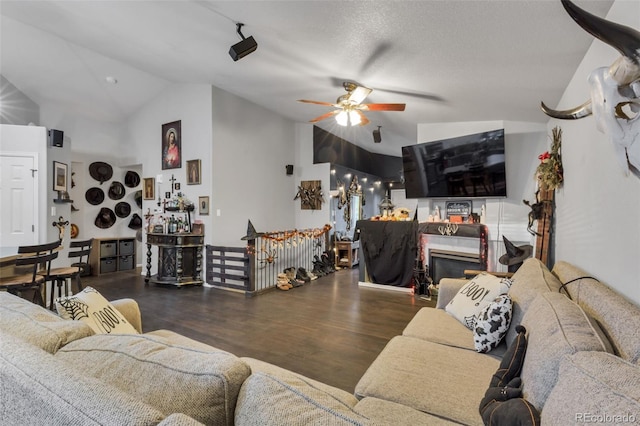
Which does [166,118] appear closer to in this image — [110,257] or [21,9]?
[21,9]

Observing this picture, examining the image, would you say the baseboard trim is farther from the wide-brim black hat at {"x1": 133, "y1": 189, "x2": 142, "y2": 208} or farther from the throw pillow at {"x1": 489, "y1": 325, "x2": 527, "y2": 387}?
the wide-brim black hat at {"x1": 133, "y1": 189, "x2": 142, "y2": 208}

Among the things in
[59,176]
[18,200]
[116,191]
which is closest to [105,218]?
[116,191]

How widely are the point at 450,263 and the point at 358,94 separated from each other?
2.85 metres

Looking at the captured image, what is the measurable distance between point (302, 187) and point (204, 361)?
6685 mm

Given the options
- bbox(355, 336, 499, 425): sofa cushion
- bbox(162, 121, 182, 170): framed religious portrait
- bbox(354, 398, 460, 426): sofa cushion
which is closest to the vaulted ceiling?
bbox(162, 121, 182, 170): framed religious portrait

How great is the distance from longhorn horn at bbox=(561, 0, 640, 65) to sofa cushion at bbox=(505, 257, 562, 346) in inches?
48.6

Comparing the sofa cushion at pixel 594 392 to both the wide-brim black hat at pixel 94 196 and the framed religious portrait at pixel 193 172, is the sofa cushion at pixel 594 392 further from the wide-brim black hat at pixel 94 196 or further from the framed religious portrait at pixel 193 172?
the wide-brim black hat at pixel 94 196

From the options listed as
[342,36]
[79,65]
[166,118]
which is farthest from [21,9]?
[342,36]

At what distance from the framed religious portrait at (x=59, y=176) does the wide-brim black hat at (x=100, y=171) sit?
1137 millimetres

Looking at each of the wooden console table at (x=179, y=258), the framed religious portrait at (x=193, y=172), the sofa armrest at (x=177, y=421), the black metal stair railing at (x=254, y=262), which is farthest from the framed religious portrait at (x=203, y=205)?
A: the sofa armrest at (x=177, y=421)

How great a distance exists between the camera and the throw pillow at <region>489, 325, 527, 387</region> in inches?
52.6

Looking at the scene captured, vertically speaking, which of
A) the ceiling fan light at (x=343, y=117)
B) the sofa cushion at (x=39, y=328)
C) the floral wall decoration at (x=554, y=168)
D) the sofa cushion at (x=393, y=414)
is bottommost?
the sofa cushion at (x=393, y=414)

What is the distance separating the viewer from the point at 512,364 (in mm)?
1353

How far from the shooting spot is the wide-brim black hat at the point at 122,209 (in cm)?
701
